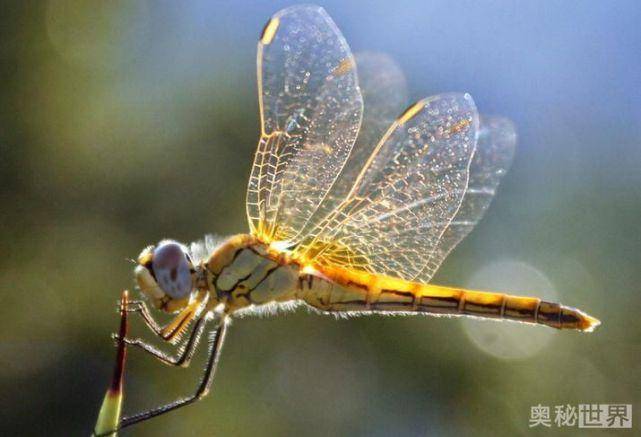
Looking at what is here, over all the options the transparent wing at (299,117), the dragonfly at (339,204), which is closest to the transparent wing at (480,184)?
the dragonfly at (339,204)

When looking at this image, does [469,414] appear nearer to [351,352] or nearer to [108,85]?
[351,352]

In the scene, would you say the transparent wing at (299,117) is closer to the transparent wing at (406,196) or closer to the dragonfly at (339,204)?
the dragonfly at (339,204)

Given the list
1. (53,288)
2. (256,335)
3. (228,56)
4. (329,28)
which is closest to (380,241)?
(329,28)

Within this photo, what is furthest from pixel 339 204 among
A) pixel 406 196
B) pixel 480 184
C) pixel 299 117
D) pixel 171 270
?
pixel 171 270

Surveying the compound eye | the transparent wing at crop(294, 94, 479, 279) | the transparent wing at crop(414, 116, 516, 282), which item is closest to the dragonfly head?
the compound eye

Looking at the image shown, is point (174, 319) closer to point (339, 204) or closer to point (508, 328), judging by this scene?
point (339, 204)
